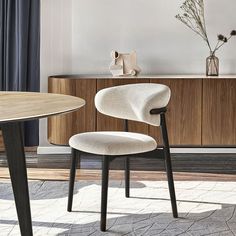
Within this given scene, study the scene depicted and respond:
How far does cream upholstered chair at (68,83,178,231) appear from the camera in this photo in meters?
2.81

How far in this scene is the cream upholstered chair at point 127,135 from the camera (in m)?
2.81

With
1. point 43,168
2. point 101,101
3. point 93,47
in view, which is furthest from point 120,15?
point 101,101

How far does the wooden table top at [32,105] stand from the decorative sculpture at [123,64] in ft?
6.76

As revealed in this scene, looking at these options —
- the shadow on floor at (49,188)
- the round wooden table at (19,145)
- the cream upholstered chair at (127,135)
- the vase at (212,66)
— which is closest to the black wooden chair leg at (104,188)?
the cream upholstered chair at (127,135)

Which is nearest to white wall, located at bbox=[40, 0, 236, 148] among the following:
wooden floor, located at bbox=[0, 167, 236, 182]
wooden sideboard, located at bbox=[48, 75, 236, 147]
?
wooden sideboard, located at bbox=[48, 75, 236, 147]

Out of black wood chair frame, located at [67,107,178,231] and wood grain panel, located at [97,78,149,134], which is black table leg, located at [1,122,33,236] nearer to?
black wood chair frame, located at [67,107,178,231]

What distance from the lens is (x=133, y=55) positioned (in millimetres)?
4934

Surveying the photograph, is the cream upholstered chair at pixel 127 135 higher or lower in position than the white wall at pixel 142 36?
lower

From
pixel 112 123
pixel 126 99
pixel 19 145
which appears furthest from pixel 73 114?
pixel 19 145

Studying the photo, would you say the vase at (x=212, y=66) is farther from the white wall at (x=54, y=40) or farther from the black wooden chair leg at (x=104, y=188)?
the black wooden chair leg at (x=104, y=188)

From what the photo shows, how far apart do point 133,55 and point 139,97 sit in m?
1.90

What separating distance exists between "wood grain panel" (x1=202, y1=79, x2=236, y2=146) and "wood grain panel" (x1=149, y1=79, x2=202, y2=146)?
0.20 ft

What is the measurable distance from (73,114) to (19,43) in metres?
0.80

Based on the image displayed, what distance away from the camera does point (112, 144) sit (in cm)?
280
